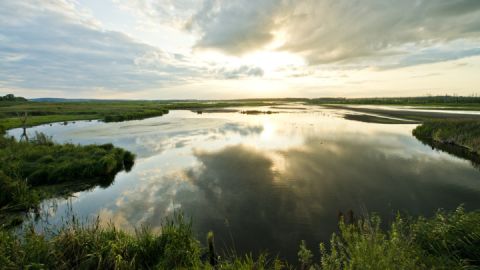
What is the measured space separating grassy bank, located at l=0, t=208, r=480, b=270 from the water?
3014 mm

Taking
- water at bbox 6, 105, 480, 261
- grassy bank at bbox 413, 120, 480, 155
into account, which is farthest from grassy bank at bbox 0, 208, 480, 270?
grassy bank at bbox 413, 120, 480, 155

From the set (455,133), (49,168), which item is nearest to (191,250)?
(49,168)

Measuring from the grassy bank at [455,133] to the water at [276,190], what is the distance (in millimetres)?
4501

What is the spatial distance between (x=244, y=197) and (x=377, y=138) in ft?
82.8

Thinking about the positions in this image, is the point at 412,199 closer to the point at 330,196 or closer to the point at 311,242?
the point at 330,196

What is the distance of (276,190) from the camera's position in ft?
47.6

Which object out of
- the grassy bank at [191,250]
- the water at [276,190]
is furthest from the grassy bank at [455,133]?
the grassy bank at [191,250]

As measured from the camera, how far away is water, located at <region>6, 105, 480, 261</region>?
10.7m

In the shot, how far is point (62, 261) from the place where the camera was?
5648mm

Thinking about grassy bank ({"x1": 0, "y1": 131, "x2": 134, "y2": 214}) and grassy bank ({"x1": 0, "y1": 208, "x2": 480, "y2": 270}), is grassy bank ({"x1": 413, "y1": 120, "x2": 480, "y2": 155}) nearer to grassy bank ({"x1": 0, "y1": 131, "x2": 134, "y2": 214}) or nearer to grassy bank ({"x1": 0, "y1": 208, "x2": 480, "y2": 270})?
grassy bank ({"x1": 0, "y1": 208, "x2": 480, "y2": 270})

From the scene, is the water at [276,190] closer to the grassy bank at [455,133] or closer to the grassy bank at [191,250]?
the grassy bank at [191,250]

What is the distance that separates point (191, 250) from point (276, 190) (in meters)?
8.40

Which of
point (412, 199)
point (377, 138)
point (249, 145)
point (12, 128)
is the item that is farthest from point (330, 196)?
point (12, 128)

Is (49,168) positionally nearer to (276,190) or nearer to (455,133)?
(276,190)
